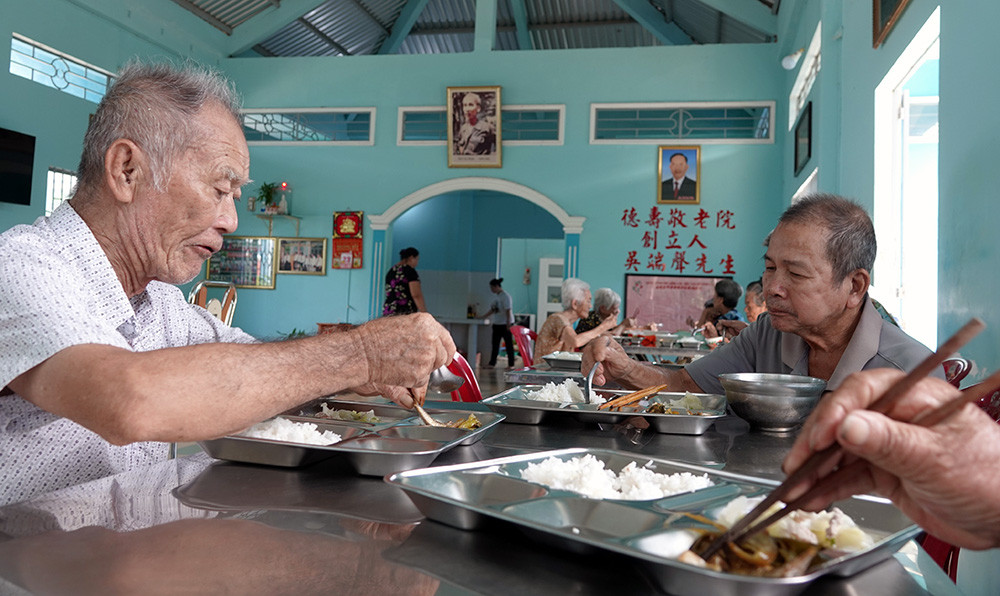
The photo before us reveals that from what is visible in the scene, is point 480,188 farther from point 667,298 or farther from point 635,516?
point 635,516

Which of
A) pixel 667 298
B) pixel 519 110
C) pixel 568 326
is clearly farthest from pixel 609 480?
pixel 519 110

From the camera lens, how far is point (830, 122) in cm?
539

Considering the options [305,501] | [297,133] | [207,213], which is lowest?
[305,501]

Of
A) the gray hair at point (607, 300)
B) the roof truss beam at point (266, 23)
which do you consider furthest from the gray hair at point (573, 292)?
the roof truss beam at point (266, 23)

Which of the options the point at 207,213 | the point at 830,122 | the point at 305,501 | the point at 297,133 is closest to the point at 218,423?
the point at 305,501

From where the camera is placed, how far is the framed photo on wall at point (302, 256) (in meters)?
10.2

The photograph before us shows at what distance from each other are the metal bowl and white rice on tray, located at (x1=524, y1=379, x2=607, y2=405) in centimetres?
34

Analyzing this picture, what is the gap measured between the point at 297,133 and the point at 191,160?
9947mm

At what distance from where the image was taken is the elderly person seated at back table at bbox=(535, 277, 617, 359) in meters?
5.09

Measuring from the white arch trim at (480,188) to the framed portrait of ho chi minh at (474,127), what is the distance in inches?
9.3

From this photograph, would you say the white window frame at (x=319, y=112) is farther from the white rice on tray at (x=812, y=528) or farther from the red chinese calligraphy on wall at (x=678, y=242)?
the white rice on tray at (x=812, y=528)

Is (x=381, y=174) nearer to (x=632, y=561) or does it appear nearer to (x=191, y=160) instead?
(x=191, y=160)

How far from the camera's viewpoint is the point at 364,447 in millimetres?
1042

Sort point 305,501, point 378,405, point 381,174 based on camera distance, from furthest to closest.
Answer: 1. point 381,174
2. point 378,405
3. point 305,501
